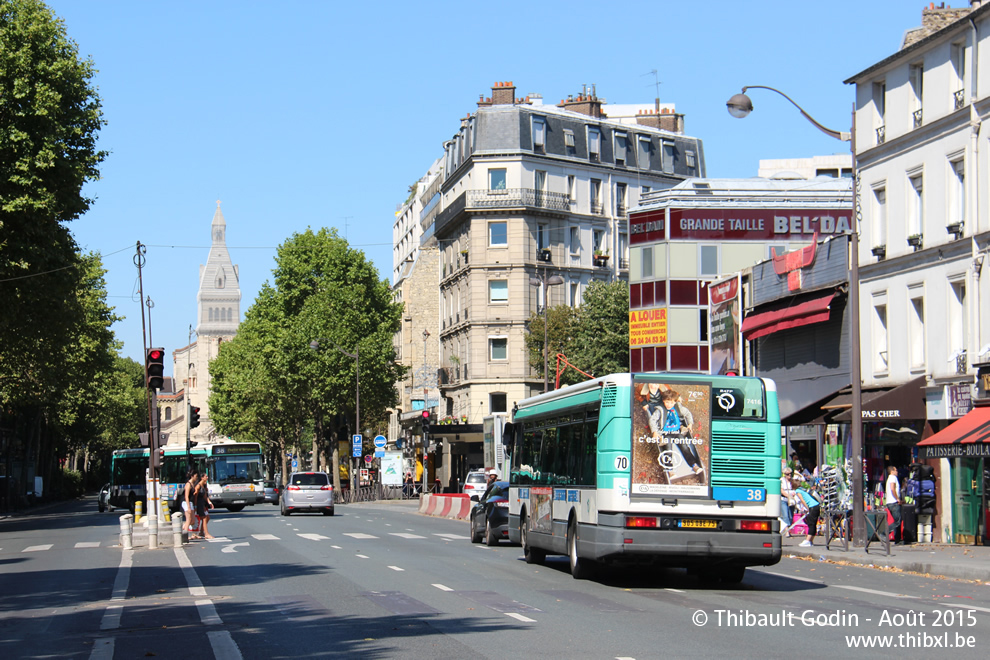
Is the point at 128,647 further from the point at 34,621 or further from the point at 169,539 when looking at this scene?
the point at 169,539

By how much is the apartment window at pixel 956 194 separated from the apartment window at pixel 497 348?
42.7 m

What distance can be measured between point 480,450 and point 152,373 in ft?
150

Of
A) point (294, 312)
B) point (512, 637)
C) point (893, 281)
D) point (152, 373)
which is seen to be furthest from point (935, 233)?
point (294, 312)

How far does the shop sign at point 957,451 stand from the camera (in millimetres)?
23656

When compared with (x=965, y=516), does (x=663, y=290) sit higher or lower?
higher

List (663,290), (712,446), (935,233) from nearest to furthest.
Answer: (712,446), (935,233), (663,290)

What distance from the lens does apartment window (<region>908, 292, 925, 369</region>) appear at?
29.5 metres

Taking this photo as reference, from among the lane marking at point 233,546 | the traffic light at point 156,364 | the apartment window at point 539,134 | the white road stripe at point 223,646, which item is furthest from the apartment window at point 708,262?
the white road stripe at point 223,646

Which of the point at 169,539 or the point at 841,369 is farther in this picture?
the point at 841,369

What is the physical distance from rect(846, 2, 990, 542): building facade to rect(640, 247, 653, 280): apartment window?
824 inches

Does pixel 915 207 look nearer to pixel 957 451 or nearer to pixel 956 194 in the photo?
pixel 956 194

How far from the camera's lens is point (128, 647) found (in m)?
11.3

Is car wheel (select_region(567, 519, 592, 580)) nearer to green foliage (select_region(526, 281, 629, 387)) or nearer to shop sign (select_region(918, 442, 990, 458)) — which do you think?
shop sign (select_region(918, 442, 990, 458))

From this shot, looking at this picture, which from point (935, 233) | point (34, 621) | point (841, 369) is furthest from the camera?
point (841, 369)
